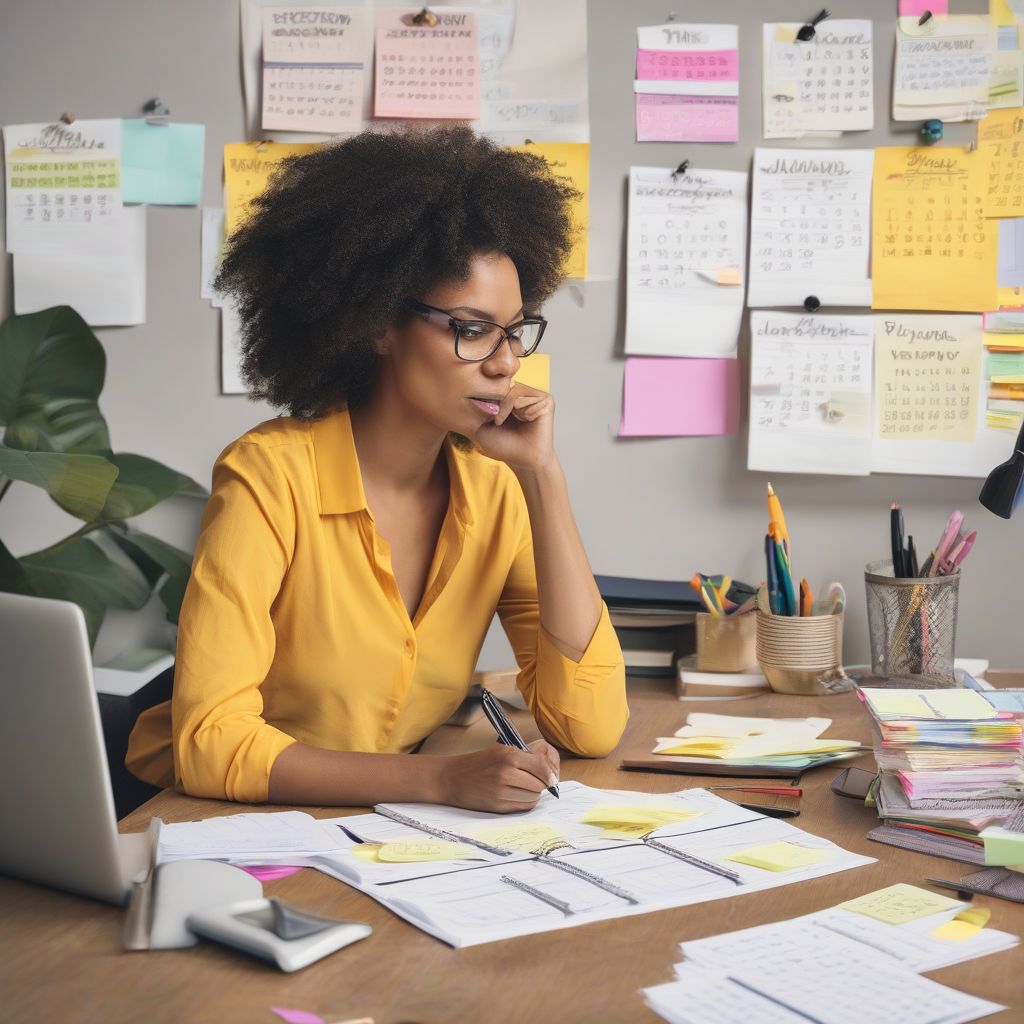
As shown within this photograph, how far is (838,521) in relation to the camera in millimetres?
1866

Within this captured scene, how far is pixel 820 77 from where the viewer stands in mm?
1801

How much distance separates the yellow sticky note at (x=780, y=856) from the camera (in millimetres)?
937

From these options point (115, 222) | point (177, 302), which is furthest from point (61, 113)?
point (177, 302)

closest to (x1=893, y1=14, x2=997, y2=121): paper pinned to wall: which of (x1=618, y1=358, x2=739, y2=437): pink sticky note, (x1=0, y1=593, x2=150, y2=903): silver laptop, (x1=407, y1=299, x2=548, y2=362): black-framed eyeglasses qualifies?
(x1=618, y1=358, x2=739, y2=437): pink sticky note

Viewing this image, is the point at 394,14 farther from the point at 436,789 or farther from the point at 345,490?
the point at 436,789

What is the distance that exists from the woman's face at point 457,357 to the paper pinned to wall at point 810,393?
635mm

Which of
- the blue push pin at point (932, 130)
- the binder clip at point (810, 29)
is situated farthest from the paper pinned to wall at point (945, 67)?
the binder clip at point (810, 29)

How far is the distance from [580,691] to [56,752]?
63 centimetres

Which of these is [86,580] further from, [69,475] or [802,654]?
[802,654]

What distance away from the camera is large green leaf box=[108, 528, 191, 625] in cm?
181

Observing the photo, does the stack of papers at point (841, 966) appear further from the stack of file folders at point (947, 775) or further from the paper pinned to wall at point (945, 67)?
the paper pinned to wall at point (945, 67)

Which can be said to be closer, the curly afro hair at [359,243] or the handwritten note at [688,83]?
the curly afro hair at [359,243]

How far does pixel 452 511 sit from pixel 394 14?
89 centimetres

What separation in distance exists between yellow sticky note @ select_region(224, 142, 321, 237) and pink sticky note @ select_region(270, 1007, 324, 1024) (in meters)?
1.43
